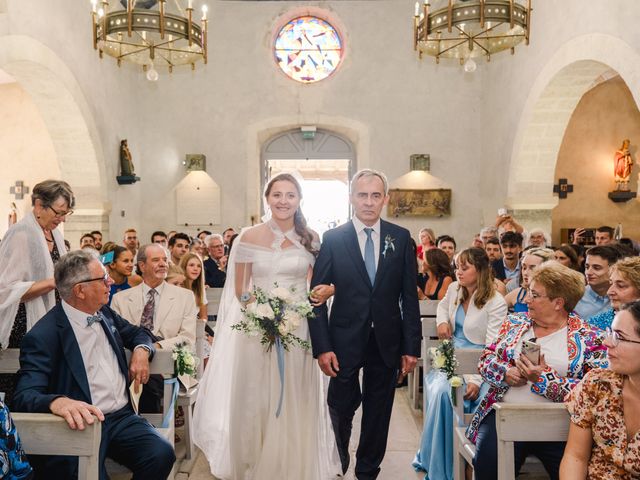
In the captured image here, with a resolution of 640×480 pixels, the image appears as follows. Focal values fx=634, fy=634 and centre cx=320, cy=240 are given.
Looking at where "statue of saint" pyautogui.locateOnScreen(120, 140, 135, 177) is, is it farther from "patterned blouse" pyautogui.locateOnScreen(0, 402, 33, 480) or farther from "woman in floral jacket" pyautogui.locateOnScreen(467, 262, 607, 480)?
"patterned blouse" pyautogui.locateOnScreen(0, 402, 33, 480)

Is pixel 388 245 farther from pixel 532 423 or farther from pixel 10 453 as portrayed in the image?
pixel 10 453

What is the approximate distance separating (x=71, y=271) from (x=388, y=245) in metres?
1.64

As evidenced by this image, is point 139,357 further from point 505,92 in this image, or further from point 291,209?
point 505,92

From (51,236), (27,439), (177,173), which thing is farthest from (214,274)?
(177,173)

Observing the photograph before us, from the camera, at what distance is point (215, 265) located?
762cm

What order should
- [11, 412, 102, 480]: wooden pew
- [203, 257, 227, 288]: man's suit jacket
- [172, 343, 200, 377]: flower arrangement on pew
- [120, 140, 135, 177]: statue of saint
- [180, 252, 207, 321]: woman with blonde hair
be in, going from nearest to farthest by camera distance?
[11, 412, 102, 480]: wooden pew → [172, 343, 200, 377]: flower arrangement on pew → [180, 252, 207, 321]: woman with blonde hair → [203, 257, 227, 288]: man's suit jacket → [120, 140, 135, 177]: statue of saint

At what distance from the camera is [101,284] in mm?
2924

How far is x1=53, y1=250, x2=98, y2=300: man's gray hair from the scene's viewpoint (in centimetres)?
289

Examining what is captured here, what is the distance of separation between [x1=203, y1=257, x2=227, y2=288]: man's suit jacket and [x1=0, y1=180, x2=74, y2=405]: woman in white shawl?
12.2ft

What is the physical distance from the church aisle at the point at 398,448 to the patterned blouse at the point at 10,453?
1.98m

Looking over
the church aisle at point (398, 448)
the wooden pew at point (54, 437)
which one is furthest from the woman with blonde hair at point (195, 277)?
the wooden pew at point (54, 437)

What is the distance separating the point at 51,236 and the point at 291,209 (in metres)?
1.49

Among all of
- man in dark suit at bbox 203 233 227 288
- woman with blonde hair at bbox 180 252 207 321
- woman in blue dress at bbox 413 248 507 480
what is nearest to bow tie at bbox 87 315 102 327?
woman in blue dress at bbox 413 248 507 480

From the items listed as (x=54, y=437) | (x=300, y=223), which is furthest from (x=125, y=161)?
(x=54, y=437)
